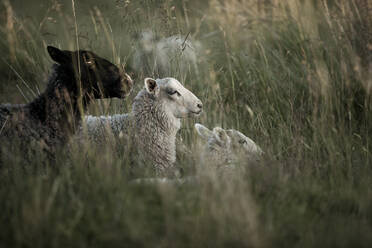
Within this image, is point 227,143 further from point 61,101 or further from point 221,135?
point 61,101

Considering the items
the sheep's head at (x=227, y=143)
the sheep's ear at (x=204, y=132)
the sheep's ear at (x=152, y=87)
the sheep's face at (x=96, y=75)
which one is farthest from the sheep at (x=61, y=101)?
the sheep's head at (x=227, y=143)

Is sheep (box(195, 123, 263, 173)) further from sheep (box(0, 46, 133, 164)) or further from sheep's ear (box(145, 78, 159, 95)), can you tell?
sheep (box(0, 46, 133, 164))

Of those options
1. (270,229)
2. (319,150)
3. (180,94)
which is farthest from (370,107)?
(270,229)

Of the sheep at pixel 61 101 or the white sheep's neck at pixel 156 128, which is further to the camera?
the white sheep's neck at pixel 156 128

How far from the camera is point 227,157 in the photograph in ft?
11.4

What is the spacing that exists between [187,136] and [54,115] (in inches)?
61.4

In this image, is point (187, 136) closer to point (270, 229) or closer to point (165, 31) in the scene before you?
point (165, 31)

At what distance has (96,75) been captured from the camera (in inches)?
143

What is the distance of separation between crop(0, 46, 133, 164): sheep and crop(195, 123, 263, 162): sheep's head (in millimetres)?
977

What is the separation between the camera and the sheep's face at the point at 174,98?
3.87 m

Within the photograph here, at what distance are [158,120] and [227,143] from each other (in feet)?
2.91

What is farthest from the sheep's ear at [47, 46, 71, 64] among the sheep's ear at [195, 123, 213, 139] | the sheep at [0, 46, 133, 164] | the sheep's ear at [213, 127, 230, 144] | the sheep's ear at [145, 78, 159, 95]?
the sheep's ear at [213, 127, 230, 144]

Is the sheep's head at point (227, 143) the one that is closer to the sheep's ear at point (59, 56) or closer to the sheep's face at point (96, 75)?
the sheep's face at point (96, 75)

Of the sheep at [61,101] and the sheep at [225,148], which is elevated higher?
the sheep at [61,101]
